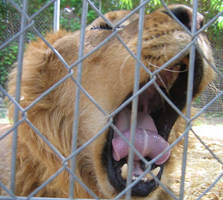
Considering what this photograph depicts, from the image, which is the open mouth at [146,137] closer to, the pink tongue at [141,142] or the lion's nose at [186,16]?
the pink tongue at [141,142]

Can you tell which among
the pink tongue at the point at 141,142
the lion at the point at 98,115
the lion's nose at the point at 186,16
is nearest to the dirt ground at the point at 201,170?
the pink tongue at the point at 141,142

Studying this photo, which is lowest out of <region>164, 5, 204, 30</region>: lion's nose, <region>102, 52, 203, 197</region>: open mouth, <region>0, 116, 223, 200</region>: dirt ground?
<region>0, 116, 223, 200</region>: dirt ground

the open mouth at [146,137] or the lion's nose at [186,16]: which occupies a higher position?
the lion's nose at [186,16]

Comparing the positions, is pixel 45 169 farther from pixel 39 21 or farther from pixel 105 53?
pixel 39 21

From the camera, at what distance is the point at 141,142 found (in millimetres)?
1807

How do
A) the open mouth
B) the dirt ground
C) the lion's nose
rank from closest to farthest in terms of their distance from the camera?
the lion's nose, the open mouth, the dirt ground

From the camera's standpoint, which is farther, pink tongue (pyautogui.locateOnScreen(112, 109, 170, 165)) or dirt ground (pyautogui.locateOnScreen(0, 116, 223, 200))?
dirt ground (pyautogui.locateOnScreen(0, 116, 223, 200))

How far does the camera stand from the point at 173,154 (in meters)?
2.27

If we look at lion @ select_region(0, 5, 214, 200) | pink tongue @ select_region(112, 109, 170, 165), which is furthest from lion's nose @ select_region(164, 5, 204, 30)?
pink tongue @ select_region(112, 109, 170, 165)

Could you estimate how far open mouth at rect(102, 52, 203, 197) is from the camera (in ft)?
5.65

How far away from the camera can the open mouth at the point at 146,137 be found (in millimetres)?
1722

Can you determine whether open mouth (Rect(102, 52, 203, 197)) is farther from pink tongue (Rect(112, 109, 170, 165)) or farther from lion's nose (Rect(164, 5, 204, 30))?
lion's nose (Rect(164, 5, 204, 30))

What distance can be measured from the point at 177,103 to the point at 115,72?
0.52 metres

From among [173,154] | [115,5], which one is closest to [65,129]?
[173,154]
